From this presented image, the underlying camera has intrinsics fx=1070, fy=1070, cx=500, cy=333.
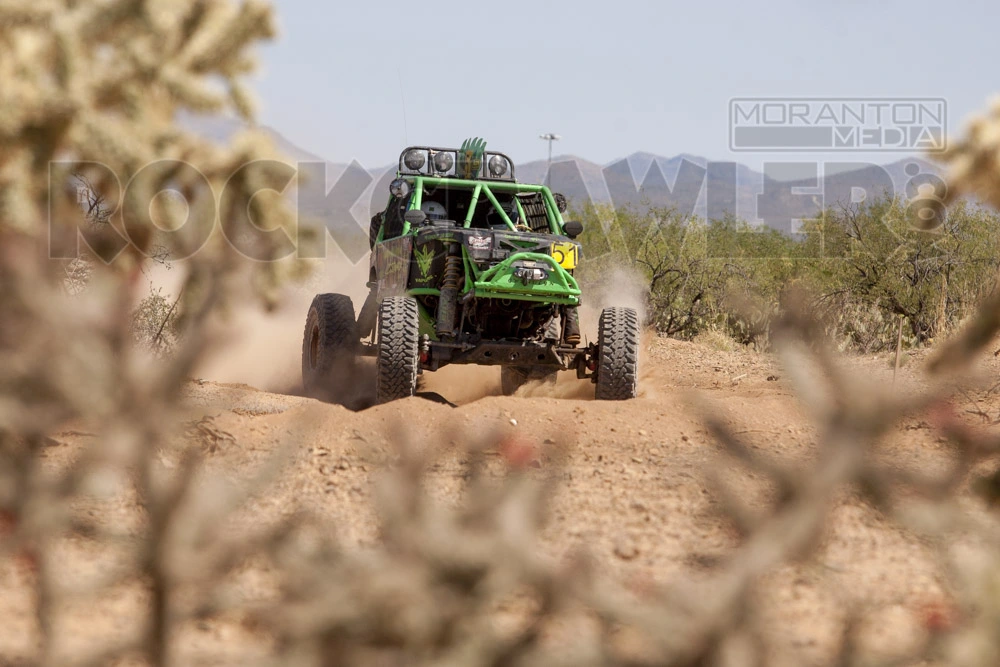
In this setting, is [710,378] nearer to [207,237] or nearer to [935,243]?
[935,243]

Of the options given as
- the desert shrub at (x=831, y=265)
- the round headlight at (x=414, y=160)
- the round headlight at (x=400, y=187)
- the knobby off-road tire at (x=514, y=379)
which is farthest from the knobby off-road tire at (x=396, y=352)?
the desert shrub at (x=831, y=265)

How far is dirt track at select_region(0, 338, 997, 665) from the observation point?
361 cm

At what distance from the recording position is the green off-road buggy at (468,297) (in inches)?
352

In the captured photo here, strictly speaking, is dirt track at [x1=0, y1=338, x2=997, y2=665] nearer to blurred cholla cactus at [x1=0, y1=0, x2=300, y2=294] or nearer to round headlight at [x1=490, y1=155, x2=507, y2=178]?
blurred cholla cactus at [x1=0, y1=0, x2=300, y2=294]

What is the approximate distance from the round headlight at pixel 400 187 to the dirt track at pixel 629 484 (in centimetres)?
214

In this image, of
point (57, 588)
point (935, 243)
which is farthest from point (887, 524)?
point (935, 243)

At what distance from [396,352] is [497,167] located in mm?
2791

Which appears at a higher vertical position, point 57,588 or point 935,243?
point 935,243

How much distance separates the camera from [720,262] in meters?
20.6

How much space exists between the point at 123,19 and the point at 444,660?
136 cm

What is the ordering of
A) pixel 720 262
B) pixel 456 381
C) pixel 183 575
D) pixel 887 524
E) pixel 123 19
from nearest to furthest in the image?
pixel 183 575 → pixel 123 19 → pixel 887 524 → pixel 456 381 → pixel 720 262

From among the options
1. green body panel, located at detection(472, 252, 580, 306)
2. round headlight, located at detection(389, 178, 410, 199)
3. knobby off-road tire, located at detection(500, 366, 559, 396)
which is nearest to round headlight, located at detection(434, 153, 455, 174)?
round headlight, located at detection(389, 178, 410, 199)

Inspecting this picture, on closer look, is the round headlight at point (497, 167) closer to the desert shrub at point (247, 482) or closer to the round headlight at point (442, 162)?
Answer: the round headlight at point (442, 162)

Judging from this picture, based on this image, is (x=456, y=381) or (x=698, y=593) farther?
(x=456, y=381)
